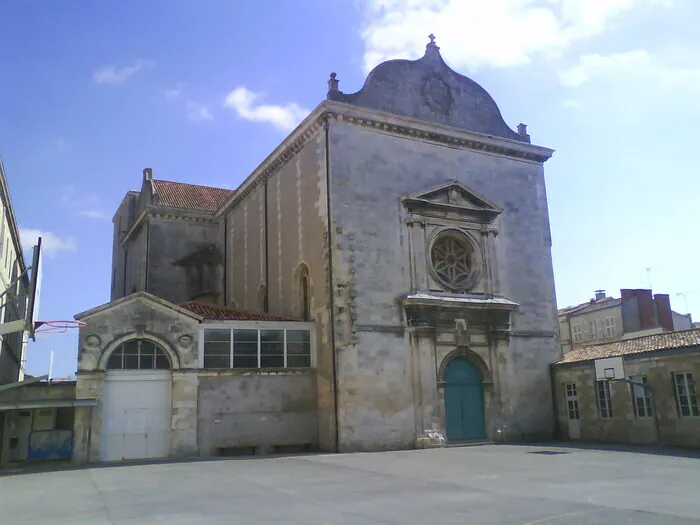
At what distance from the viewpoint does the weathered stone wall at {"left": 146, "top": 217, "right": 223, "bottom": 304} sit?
32938 millimetres

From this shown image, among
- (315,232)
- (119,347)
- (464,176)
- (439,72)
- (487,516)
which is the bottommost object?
(487,516)

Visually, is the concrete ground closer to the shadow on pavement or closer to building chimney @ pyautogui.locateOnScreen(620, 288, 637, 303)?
the shadow on pavement

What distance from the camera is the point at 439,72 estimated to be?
2588cm

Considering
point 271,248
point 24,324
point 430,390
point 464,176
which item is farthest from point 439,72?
point 24,324

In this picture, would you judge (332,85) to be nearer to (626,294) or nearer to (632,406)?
(632,406)

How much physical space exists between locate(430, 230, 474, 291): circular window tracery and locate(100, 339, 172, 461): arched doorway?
32.7ft

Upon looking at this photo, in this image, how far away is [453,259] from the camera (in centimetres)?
2438

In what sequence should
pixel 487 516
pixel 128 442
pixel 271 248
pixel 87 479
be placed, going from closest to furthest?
pixel 487 516 → pixel 87 479 → pixel 128 442 → pixel 271 248

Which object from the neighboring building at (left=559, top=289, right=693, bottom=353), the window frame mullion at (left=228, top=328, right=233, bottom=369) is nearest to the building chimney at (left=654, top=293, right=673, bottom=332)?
the neighboring building at (left=559, top=289, right=693, bottom=353)

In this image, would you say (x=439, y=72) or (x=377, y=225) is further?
(x=439, y=72)

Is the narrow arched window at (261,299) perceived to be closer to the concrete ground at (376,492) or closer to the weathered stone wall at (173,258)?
the weathered stone wall at (173,258)

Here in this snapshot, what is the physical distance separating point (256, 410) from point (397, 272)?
257 inches

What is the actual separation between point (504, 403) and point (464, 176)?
336 inches

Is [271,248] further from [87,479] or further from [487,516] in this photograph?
[487,516]
